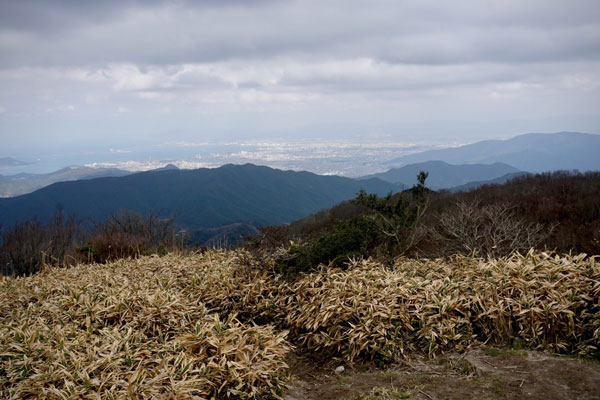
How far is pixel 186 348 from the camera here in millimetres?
3828

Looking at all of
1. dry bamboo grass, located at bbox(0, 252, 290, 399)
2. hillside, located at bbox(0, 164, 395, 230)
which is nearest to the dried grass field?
dry bamboo grass, located at bbox(0, 252, 290, 399)

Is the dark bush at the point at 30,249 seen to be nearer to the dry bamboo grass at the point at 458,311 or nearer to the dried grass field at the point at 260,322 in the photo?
the dried grass field at the point at 260,322

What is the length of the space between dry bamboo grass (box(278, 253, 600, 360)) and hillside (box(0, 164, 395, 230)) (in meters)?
140

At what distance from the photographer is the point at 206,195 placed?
6619 inches

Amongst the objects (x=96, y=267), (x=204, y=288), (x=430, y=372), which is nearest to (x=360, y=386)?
(x=430, y=372)

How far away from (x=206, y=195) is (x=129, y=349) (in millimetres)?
168151

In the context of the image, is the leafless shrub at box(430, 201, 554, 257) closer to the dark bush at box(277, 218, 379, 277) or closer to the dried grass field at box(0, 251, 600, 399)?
the dark bush at box(277, 218, 379, 277)

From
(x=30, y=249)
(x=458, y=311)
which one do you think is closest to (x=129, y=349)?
(x=458, y=311)

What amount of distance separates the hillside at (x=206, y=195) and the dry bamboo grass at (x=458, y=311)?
13969cm

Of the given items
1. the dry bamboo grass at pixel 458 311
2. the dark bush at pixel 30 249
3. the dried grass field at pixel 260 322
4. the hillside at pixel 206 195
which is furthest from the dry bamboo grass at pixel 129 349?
the hillside at pixel 206 195

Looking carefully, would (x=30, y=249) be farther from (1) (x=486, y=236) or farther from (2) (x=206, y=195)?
(2) (x=206, y=195)

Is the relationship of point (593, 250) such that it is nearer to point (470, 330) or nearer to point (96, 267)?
point (470, 330)

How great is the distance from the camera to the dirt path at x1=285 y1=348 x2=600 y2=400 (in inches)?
131

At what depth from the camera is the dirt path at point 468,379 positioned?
333 centimetres
